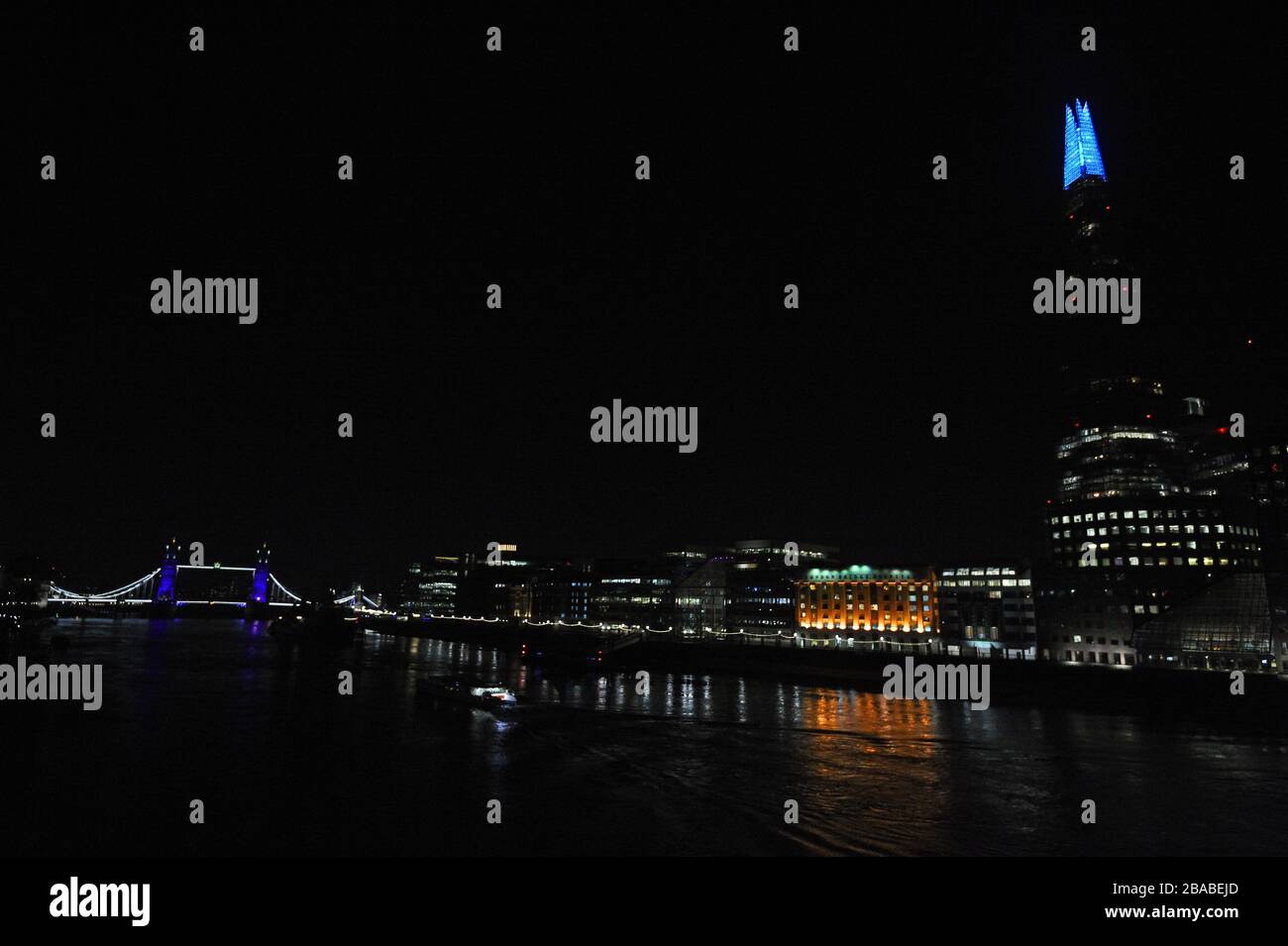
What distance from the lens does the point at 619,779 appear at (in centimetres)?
3075

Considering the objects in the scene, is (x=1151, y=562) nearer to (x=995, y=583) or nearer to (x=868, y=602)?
(x=995, y=583)

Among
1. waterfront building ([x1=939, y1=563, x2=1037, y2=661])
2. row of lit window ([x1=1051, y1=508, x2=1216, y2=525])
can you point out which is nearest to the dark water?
waterfront building ([x1=939, y1=563, x2=1037, y2=661])

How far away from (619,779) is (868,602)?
87152mm

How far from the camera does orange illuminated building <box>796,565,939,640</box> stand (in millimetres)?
106062

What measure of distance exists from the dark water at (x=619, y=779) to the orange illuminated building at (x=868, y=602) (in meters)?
50.2

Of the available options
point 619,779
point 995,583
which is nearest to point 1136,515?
point 995,583

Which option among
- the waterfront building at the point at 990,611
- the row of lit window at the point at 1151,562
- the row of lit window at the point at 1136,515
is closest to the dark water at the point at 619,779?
the waterfront building at the point at 990,611

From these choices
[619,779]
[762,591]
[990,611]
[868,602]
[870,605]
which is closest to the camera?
[619,779]

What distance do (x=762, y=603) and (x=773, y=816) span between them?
103058 millimetres

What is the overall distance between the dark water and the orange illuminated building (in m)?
50.2
